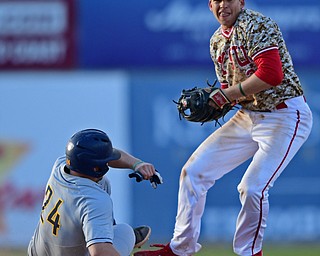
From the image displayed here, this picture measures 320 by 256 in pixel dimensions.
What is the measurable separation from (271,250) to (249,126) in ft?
13.5

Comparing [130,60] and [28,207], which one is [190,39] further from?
[28,207]

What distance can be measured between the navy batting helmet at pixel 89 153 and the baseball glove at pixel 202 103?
1.10 metres

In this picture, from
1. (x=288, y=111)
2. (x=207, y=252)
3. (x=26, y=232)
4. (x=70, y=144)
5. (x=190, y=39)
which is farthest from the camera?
(x=190, y=39)

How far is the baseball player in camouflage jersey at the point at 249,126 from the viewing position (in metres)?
6.97

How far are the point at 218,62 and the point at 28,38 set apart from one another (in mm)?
7199

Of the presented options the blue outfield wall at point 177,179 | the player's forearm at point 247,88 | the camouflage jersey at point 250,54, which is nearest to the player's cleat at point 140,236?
the player's forearm at point 247,88

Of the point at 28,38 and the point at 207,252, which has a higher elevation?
the point at 28,38

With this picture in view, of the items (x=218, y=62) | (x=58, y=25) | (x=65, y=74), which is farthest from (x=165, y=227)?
(x=218, y=62)

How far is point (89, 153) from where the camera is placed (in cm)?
618

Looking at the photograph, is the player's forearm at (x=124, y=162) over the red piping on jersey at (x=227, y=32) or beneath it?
beneath

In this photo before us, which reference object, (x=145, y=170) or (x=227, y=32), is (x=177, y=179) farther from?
(x=145, y=170)

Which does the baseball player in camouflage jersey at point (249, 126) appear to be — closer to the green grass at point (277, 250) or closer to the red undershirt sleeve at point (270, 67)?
the red undershirt sleeve at point (270, 67)

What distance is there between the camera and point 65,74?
1237 cm

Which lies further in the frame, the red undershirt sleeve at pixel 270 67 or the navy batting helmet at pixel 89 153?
the red undershirt sleeve at pixel 270 67
